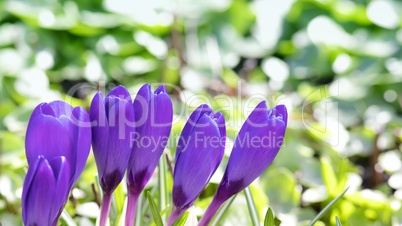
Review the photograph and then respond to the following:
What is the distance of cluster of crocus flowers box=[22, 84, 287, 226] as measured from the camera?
0.47m

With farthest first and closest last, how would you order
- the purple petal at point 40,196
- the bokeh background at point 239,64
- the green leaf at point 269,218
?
the bokeh background at point 239,64 < the green leaf at point 269,218 < the purple petal at point 40,196

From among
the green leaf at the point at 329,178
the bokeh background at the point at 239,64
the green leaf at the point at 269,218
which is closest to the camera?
the green leaf at the point at 269,218

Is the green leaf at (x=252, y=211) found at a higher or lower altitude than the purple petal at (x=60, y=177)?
A: lower

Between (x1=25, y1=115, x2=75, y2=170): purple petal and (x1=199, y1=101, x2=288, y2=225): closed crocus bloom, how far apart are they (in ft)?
0.59

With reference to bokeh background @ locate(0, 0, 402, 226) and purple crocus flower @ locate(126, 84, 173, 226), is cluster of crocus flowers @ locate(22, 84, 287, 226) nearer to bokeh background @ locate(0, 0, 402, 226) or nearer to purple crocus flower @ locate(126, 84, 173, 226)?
purple crocus flower @ locate(126, 84, 173, 226)

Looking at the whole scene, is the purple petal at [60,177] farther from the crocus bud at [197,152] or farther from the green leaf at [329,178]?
the green leaf at [329,178]

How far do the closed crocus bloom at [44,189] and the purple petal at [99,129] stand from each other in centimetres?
6

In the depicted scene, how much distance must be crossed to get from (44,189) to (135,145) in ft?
0.39

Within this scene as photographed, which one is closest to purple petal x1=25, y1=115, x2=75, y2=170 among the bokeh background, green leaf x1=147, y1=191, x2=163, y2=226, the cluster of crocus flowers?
the cluster of crocus flowers

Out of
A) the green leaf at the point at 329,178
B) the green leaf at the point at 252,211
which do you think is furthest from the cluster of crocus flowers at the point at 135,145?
the green leaf at the point at 329,178

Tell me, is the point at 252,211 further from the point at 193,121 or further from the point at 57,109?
the point at 57,109

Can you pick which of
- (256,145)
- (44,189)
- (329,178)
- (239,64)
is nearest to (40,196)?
(44,189)

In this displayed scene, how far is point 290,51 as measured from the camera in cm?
159

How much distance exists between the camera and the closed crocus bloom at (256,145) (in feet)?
1.65
